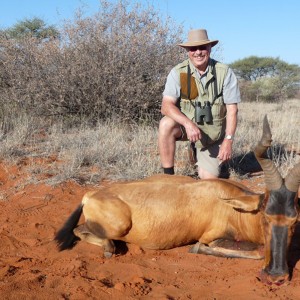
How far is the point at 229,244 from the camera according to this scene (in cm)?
462

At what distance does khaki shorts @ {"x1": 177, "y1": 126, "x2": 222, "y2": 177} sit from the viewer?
6441 mm

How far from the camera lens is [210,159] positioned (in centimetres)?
649

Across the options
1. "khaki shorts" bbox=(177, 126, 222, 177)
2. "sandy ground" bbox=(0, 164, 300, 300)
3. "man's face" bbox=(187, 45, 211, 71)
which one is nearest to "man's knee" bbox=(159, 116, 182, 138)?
"khaki shorts" bbox=(177, 126, 222, 177)

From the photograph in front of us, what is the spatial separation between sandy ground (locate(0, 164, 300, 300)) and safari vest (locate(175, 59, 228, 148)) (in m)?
2.02

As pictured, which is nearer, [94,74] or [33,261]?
[33,261]

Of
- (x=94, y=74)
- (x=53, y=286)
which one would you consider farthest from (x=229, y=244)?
(x=94, y=74)

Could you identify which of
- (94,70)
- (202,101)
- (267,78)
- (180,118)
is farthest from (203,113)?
(267,78)

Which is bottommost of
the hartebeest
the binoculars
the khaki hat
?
the hartebeest

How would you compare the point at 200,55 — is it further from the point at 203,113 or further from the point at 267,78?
the point at 267,78

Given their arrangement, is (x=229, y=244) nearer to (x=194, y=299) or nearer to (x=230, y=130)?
(x=194, y=299)

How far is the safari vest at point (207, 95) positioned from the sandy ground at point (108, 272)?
6.63 feet

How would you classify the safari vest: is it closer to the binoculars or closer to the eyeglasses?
the binoculars

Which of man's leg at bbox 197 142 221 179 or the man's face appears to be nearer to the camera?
the man's face

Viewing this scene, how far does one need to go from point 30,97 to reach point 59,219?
6.42m
